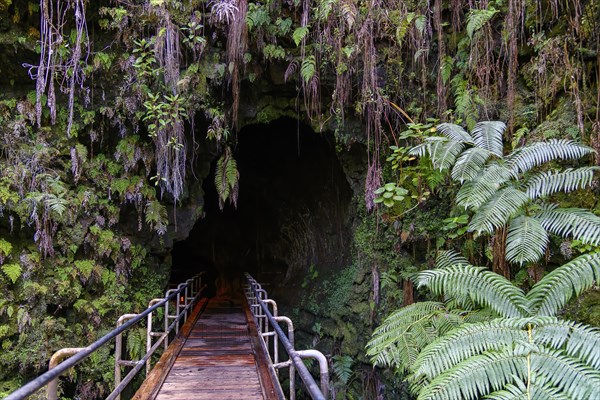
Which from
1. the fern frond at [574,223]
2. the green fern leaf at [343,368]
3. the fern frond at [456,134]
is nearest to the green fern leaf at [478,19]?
the fern frond at [456,134]

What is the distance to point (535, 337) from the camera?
3.35 meters

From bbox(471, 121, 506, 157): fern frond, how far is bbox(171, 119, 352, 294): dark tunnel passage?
374 cm

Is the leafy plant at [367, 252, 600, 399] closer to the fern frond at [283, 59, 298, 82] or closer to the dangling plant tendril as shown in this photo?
the fern frond at [283, 59, 298, 82]

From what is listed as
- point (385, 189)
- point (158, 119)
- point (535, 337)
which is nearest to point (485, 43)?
point (385, 189)

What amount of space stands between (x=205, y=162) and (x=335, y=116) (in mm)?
2784

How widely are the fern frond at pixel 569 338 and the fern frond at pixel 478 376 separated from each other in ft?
0.95

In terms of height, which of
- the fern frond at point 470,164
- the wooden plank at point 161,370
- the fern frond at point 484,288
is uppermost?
the fern frond at point 470,164

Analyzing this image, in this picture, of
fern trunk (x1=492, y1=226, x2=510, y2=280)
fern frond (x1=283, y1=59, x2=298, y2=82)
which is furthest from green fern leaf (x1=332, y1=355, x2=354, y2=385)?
fern frond (x1=283, y1=59, x2=298, y2=82)

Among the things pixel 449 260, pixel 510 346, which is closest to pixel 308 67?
→ pixel 449 260

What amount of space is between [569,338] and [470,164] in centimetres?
201

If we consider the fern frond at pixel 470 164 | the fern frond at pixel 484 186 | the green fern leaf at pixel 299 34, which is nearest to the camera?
the fern frond at pixel 484 186

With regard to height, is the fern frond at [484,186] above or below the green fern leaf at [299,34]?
below

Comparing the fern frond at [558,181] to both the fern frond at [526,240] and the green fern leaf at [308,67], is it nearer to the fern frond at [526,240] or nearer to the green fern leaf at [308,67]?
the fern frond at [526,240]

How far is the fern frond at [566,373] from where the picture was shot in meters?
2.93
